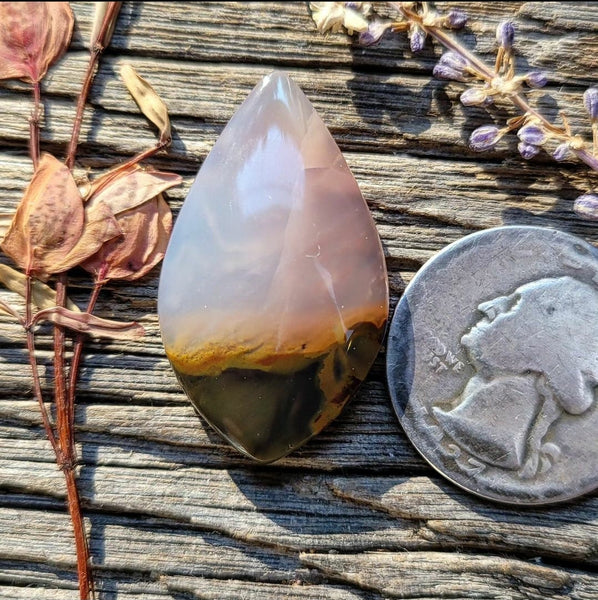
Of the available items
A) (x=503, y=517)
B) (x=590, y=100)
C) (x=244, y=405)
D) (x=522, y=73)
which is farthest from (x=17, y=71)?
(x=503, y=517)

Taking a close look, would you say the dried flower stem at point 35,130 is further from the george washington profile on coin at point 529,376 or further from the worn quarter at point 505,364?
the george washington profile on coin at point 529,376

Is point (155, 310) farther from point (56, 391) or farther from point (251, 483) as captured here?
point (251, 483)

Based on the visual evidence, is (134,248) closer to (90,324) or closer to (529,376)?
(90,324)

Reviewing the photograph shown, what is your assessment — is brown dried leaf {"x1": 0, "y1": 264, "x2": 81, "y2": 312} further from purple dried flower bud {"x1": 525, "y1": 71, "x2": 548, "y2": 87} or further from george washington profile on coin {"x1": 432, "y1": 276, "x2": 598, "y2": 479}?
purple dried flower bud {"x1": 525, "y1": 71, "x2": 548, "y2": 87}

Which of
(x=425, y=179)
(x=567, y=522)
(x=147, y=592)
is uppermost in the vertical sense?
(x=425, y=179)

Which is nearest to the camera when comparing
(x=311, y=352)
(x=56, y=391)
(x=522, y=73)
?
(x=311, y=352)

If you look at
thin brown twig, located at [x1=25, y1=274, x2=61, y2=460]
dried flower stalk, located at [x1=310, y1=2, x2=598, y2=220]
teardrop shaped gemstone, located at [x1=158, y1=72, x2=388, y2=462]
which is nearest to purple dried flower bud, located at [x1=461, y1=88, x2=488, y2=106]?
dried flower stalk, located at [x1=310, y1=2, x2=598, y2=220]

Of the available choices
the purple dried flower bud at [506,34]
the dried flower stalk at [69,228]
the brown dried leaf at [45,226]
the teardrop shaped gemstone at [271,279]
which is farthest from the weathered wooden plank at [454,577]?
the purple dried flower bud at [506,34]

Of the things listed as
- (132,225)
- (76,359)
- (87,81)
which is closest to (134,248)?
(132,225)
